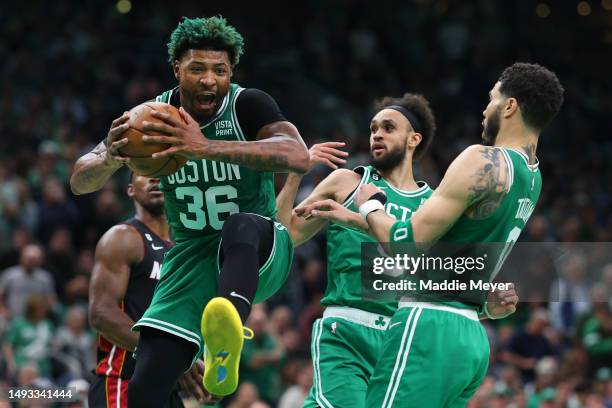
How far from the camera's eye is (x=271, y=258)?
6.38m

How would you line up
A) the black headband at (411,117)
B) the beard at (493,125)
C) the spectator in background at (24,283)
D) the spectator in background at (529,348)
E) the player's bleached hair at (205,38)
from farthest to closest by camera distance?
the spectator in background at (529,348) < the spectator in background at (24,283) < the black headband at (411,117) < the player's bleached hair at (205,38) < the beard at (493,125)

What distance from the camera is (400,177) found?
764cm

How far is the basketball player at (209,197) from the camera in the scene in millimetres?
5988

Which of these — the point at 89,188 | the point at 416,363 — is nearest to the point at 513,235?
the point at 416,363

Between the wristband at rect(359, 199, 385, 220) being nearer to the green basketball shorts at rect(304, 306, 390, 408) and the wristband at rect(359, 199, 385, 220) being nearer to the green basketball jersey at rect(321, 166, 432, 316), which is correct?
the green basketball jersey at rect(321, 166, 432, 316)

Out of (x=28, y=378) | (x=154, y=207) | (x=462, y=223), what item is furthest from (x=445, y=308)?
(x=28, y=378)

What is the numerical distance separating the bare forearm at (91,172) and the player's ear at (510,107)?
2304 mm

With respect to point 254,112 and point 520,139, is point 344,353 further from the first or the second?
point 520,139

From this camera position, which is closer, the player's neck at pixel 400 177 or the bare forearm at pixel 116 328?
the bare forearm at pixel 116 328

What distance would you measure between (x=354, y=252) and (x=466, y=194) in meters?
1.77

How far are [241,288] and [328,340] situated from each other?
4.51ft

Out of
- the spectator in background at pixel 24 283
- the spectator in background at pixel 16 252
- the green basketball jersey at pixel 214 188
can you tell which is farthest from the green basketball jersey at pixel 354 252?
the spectator in background at pixel 16 252

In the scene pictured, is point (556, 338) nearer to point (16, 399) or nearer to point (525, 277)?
point (525, 277)

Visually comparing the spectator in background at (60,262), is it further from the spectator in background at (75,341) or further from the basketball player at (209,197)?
the basketball player at (209,197)
